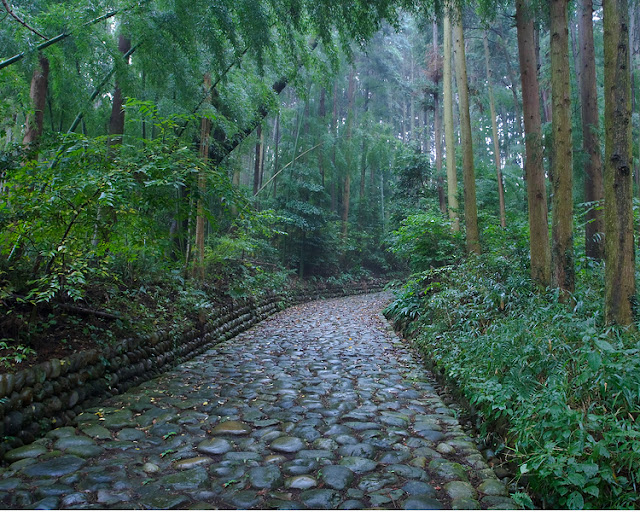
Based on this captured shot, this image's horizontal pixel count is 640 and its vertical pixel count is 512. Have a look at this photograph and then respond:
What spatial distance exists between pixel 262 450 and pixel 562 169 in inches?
166

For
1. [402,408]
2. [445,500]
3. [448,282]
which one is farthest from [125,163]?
[448,282]

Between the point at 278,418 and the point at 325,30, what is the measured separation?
4.33 meters

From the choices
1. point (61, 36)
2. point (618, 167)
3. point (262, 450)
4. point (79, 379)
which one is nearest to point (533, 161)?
point (618, 167)

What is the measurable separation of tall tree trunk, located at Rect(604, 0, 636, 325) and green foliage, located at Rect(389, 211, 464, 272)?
523 cm

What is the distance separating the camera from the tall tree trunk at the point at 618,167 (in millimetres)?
3273

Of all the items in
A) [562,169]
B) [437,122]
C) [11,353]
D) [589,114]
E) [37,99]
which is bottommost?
[11,353]

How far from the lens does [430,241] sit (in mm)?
8992

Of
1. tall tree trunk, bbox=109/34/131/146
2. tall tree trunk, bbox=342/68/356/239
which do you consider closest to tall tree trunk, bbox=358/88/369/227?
tall tree trunk, bbox=342/68/356/239

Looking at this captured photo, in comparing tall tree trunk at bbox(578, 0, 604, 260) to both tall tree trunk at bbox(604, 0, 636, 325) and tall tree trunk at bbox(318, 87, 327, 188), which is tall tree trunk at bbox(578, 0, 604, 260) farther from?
tall tree trunk at bbox(318, 87, 327, 188)

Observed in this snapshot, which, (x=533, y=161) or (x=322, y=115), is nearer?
(x=533, y=161)

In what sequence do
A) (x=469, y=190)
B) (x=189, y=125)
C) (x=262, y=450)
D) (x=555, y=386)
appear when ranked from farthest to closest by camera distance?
(x=469, y=190), (x=189, y=125), (x=262, y=450), (x=555, y=386)

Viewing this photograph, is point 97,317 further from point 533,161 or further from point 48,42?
point 533,161

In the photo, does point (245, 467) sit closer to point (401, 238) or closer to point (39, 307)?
point (39, 307)

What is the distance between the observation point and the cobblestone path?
2.36m
